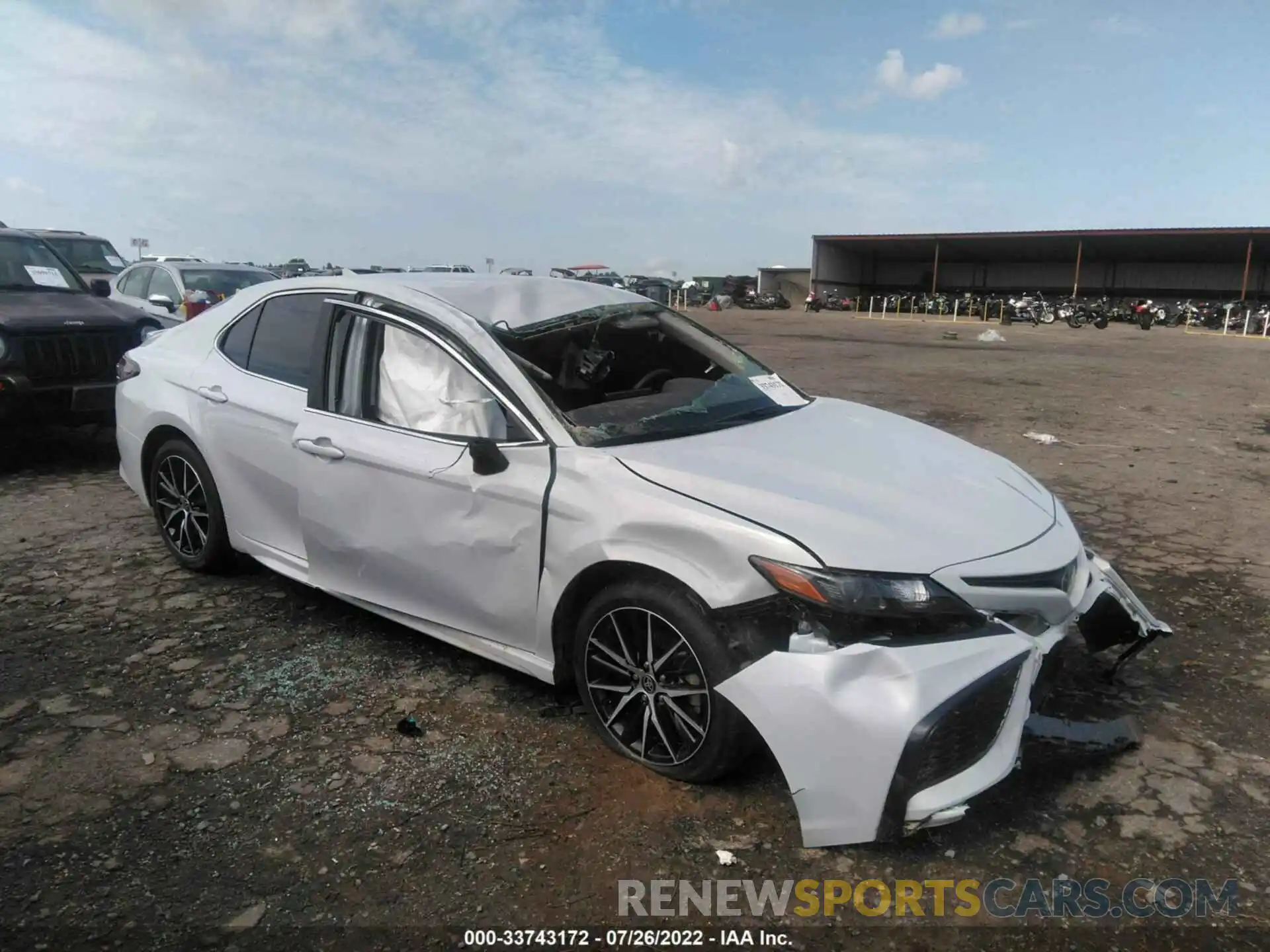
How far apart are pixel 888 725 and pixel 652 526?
861mm

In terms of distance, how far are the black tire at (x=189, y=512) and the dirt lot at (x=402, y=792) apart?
17 cm

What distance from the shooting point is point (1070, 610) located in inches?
110

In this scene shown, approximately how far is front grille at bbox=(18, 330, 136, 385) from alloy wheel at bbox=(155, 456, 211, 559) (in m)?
2.78

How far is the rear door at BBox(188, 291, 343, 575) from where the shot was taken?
378 cm

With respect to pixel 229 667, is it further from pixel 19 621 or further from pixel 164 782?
pixel 19 621

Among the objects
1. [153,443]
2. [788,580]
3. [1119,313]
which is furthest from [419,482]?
[1119,313]

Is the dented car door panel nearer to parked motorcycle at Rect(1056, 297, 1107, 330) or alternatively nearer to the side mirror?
the side mirror

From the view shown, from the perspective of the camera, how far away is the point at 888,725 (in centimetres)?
228

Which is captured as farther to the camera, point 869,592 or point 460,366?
point 460,366

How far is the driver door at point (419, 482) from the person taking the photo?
3049 mm

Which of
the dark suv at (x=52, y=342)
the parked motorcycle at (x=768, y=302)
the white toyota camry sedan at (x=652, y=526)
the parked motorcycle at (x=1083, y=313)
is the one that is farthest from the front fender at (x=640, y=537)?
the parked motorcycle at (x=768, y=302)

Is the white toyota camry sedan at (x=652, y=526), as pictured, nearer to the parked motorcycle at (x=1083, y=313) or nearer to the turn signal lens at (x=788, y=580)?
the turn signal lens at (x=788, y=580)

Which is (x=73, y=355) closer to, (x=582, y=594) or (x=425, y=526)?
(x=425, y=526)

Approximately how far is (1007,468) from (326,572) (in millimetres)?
2712
